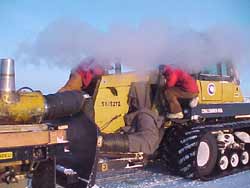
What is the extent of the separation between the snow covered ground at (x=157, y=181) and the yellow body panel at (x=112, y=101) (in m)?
0.85

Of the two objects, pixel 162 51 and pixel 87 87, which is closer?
pixel 162 51

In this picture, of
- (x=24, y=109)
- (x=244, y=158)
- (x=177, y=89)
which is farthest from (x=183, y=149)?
(x=24, y=109)

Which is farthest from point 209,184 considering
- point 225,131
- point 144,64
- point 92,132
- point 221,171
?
point 92,132

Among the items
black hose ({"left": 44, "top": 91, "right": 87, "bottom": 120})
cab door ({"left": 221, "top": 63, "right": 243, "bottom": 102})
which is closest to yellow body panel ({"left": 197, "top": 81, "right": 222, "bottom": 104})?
cab door ({"left": 221, "top": 63, "right": 243, "bottom": 102})

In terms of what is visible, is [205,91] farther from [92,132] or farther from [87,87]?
[92,132]

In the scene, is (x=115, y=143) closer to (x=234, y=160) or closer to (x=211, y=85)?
(x=211, y=85)

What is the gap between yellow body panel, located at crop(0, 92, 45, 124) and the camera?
4035 millimetres

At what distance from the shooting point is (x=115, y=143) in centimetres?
622

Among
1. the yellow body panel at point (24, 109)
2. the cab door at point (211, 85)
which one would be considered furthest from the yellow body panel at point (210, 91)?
the yellow body panel at point (24, 109)

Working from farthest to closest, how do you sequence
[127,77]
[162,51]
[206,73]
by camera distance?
[206,73], [127,77], [162,51]

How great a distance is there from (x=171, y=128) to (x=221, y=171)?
132cm

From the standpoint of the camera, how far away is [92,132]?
15.6 ft

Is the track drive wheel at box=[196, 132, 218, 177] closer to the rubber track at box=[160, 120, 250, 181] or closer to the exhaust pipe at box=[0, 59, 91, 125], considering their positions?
the rubber track at box=[160, 120, 250, 181]

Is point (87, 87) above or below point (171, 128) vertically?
above
